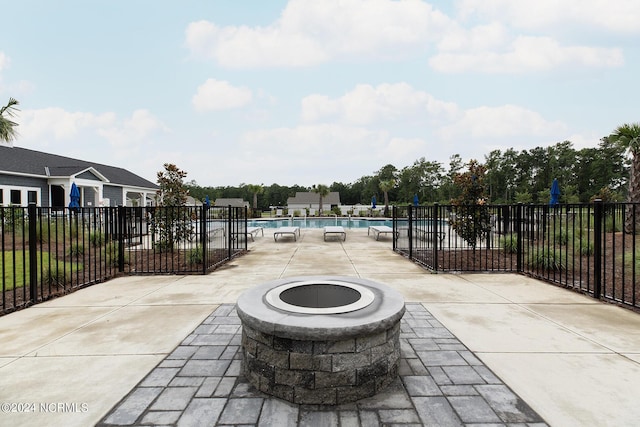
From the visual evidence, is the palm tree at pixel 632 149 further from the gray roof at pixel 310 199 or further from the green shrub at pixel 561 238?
the gray roof at pixel 310 199

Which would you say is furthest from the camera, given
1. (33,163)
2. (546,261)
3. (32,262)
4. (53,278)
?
(33,163)

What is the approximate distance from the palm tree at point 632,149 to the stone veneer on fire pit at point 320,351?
14.9m

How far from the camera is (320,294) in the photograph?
3.24 meters

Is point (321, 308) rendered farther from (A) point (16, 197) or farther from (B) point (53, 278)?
(A) point (16, 197)

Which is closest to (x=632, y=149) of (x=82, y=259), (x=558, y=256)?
(x=558, y=256)

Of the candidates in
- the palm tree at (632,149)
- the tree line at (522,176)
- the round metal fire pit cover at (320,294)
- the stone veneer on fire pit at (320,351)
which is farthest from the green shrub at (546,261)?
the tree line at (522,176)

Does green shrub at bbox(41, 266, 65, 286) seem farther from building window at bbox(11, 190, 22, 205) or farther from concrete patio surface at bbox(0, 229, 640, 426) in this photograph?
building window at bbox(11, 190, 22, 205)

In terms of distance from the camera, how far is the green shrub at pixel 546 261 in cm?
640

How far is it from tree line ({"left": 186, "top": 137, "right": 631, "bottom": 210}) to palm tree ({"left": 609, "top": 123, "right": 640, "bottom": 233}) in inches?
852

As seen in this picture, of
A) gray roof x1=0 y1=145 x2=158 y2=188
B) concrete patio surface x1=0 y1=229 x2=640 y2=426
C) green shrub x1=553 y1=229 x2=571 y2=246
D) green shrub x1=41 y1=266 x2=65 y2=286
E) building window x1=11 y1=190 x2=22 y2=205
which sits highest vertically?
gray roof x1=0 y1=145 x2=158 y2=188

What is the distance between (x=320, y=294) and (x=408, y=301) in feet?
6.96

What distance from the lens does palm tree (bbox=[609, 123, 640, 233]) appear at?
39.7ft

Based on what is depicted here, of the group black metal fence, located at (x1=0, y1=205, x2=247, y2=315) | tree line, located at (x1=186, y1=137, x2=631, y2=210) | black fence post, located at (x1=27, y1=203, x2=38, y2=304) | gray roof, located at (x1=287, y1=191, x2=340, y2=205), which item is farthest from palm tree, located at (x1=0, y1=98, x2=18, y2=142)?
gray roof, located at (x1=287, y1=191, x2=340, y2=205)

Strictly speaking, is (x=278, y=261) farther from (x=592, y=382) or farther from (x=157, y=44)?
(x=157, y=44)
